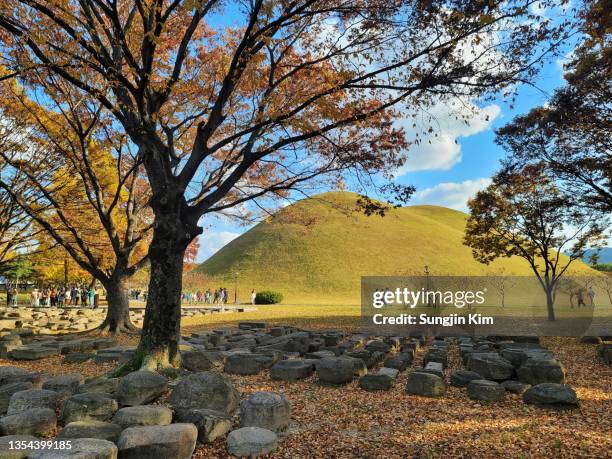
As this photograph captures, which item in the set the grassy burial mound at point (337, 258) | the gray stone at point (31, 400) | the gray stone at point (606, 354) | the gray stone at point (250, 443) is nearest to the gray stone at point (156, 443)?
the gray stone at point (250, 443)

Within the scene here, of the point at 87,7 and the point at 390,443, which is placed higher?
the point at 87,7

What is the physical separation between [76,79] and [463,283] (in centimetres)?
3342

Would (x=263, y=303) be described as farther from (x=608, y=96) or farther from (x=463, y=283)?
(x=608, y=96)

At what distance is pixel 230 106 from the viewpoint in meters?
12.0

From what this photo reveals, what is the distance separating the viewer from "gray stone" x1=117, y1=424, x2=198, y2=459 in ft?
13.5

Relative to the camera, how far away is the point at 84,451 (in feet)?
12.1

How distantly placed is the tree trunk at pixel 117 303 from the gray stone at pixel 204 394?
10.3m

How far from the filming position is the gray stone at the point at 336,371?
26.2ft

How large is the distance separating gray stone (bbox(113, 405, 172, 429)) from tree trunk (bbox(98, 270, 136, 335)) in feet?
35.7

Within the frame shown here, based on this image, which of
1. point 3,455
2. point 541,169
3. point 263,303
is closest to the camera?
point 3,455

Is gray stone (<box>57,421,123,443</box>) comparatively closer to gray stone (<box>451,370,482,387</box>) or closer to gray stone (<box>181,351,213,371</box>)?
gray stone (<box>181,351,213,371</box>)

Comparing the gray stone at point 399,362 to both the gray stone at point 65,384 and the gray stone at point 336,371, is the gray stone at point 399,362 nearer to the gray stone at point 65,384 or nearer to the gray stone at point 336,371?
the gray stone at point 336,371

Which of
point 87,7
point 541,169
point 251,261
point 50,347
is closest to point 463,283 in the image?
point 541,169

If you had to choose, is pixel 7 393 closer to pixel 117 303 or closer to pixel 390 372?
pixel 390 372
